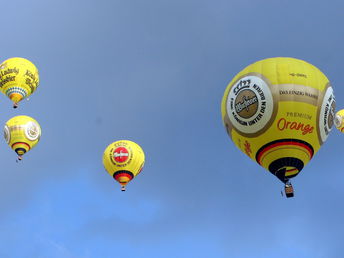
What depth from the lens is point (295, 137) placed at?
30.1 meters

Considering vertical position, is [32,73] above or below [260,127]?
above

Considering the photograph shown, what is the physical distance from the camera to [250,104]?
30.4 meters

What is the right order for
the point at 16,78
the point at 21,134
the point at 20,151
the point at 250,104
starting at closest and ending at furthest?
the point at 250,104, the point at 16,78, the point at 21,134, the point at 20,151

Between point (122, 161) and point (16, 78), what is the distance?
35.8 feet

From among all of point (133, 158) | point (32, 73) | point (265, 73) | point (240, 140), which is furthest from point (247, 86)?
point (32, 73)

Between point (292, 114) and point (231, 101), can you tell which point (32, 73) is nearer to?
point (231, 101)

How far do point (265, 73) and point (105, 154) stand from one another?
2175cm

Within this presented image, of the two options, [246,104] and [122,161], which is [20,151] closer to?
[122,161]

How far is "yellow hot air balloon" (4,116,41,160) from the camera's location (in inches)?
1977

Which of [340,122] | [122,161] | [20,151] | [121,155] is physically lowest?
[122,161]

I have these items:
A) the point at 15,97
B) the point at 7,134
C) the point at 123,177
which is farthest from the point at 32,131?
the point at 123,177

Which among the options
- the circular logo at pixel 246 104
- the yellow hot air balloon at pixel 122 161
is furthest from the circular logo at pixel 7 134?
the circular logo at pixel 246 104

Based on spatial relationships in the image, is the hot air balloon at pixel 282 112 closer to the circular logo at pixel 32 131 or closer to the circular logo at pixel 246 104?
the circular logo at pixel 246 104

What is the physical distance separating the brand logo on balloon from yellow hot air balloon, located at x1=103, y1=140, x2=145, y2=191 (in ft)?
65.9
